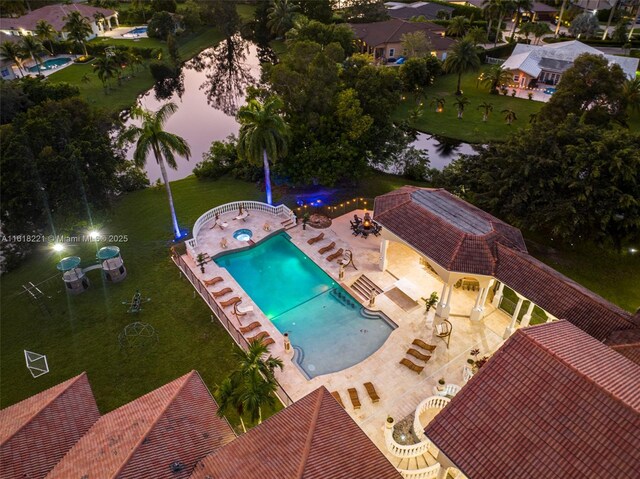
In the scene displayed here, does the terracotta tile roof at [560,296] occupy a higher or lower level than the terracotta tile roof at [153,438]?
higher

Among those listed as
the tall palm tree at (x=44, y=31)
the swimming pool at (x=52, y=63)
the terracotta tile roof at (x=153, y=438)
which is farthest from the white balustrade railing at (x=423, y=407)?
the tall palm tree at (x=44, y=31)

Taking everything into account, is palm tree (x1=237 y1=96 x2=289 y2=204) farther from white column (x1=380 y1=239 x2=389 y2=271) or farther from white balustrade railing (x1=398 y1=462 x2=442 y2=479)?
white balustrade railing (x1=398 y1=462 x2=442 y2=479)

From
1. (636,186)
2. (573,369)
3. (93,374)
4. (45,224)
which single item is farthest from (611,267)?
(45,224)

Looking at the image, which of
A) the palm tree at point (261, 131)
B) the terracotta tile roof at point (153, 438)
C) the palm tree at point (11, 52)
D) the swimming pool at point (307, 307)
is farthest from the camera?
the palm tree at point (11, 52)

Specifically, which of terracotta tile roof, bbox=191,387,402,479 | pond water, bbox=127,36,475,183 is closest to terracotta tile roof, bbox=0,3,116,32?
pond water, bbox=127,36,475,183

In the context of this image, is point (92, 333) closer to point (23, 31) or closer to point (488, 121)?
point (488, 121)

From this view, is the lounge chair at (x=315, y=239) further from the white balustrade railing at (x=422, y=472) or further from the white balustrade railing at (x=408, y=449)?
the white balustrade railing at (x=422, y=472)
